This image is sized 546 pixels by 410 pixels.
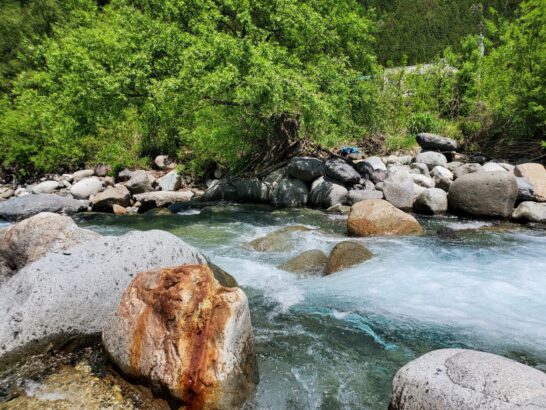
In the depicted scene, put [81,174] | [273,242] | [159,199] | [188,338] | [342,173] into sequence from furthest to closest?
[81,174], [159,199], [342,173], [273,242], [188,338]

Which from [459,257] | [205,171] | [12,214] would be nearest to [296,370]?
[459,257]

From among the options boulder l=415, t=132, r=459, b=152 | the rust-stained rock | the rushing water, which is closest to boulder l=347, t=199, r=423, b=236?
the rushing water

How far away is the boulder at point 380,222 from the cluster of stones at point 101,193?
637 centimetres

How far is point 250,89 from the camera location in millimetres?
9609

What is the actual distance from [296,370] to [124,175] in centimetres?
1338

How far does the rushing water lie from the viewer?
404 cm

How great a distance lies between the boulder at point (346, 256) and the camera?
691 centimetres

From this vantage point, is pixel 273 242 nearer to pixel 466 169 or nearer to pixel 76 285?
pixel 76 285

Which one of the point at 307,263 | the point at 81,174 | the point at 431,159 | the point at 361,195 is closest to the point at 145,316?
the point at 307,263

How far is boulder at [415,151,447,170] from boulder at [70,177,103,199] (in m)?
10.6

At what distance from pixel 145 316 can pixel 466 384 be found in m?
2.55

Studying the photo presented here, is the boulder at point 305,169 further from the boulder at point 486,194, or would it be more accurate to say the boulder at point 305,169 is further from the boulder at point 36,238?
the boulder at point 36,238

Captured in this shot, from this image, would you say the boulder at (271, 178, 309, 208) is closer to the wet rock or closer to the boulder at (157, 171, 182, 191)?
the wet rock

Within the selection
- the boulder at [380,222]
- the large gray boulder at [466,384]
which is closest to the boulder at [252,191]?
→ the boulder at [380,222]
